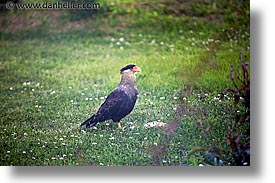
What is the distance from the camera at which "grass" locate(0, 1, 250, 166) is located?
3.47 m

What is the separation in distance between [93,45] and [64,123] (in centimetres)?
49

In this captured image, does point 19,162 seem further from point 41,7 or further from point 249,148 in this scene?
point 249,148

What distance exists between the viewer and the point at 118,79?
11.7ft

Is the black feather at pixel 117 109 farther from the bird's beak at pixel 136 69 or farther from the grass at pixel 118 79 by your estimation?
the bird's beak at pixel 136 69

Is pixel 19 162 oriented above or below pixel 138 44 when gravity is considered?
below

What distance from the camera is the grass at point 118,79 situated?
347 cm

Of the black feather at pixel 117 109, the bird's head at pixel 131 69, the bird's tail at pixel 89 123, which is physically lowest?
the bird's tail at pixel 89 123

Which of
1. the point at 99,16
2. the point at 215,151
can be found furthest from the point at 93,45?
the point at 215,151

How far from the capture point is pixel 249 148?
11.1 feet

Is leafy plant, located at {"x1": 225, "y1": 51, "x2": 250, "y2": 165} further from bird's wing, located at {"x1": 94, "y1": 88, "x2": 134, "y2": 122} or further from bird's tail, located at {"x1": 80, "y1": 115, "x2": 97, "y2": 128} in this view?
bird's tail, located at {"x1": 80, "y1": 115, "x2": 97, "y2": 128}

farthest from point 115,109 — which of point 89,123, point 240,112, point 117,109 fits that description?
point 240,112

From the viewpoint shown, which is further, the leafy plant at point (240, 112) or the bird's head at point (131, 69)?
the bird's head at point (131, 69)

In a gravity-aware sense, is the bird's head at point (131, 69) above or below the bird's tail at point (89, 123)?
above

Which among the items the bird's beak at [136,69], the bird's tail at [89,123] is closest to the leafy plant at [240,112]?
the bird's beak at [136,69]
